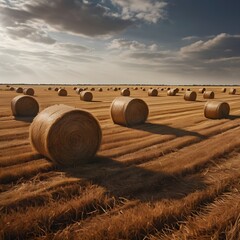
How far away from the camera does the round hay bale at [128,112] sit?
52.7 ft

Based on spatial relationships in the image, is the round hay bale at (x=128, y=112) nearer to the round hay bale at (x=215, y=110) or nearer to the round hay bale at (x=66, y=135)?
the round hay bale at (x=215, y=110)

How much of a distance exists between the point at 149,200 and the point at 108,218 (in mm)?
1164

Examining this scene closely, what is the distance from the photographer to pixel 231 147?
11.3 m

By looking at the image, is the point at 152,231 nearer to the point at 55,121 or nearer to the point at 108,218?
the point at 108,218

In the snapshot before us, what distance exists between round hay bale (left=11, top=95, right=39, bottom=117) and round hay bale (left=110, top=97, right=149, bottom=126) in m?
6.36

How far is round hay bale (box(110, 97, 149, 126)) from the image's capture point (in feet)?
Answer: 52.7

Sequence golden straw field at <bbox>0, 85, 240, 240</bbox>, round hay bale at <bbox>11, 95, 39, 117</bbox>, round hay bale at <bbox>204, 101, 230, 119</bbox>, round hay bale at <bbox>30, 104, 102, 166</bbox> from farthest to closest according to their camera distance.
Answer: round hay bale at <bbox>11, 95, 39, 117</bbox> < round hay bale at <bbox>204, 101, 230, 119</bbox> < round hay bale at <bbox>30, 104, 102, 166</bbox> < golden straw field at <bbox>0, 85, 240, 240</bbox>

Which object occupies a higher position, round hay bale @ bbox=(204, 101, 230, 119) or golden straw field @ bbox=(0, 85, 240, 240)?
round hay bale @ bbox=(204, 101, 230, 119)

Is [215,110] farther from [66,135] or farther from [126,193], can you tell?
[126,193]

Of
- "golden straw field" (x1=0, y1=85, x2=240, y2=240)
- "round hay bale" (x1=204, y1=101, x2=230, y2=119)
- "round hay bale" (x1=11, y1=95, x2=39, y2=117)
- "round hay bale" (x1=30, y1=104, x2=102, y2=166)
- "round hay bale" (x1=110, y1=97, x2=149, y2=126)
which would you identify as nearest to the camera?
"golden straw field" (x1=0, y1=85, x2=240, y2=240)

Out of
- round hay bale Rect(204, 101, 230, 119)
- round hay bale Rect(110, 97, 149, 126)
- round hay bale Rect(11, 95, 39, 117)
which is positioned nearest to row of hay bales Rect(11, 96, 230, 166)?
round hay bale Rect(110, 97, 149, 126)

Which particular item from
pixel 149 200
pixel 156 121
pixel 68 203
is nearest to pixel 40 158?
pixel 68 203

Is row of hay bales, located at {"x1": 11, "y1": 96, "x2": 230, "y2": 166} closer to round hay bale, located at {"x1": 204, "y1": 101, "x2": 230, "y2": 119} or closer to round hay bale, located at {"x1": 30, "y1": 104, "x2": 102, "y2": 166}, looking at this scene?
round hay bale, located at {"x1": 30, "y1": 104, "x2": 102, "y2": 166}

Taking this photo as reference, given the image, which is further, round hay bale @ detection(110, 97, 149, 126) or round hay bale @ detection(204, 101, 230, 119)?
round hay bale @ detection(204, 101, 230, 119)
